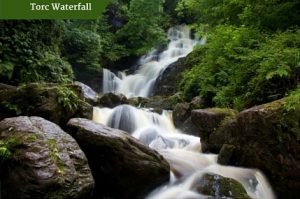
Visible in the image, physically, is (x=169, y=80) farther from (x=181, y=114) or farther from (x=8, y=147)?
(x=8, y=147)

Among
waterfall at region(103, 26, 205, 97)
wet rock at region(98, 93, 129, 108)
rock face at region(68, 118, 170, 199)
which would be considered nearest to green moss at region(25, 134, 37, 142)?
rock face at region(68, 118, 170, 199)

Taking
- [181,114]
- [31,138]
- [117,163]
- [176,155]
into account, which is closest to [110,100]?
[181,114]

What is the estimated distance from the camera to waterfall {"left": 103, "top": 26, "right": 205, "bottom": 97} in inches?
631

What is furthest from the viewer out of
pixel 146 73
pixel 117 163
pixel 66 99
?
pixel 146 73

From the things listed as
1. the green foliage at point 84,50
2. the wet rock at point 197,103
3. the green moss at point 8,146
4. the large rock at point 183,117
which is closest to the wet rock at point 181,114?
the large rock at point 183,117

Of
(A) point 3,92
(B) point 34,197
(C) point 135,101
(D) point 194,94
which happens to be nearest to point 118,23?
(C) point 135,101

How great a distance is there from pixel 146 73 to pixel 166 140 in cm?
860

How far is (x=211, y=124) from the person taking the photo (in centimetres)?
764

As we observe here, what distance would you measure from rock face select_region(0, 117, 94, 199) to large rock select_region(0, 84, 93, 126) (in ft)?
6.08

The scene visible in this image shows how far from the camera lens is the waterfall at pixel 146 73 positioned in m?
16.0

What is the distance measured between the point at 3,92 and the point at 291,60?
6.09m

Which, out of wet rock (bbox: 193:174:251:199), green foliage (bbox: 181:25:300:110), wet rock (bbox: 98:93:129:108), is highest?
green foliage (bbox: 181:25:300:110)

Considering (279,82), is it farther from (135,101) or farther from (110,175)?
(135,101)

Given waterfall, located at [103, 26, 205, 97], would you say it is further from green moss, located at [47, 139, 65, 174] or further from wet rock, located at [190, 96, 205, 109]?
green moss, located at [47, 139, 65, 174]
